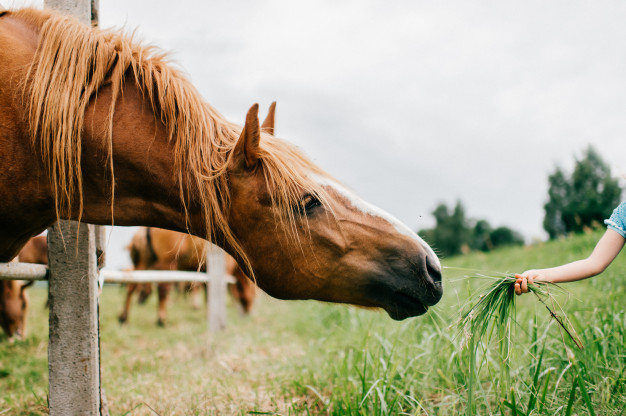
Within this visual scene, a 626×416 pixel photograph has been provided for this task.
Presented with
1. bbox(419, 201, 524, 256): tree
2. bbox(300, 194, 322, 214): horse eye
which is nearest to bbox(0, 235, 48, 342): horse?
bbox(300, 194, 322, 214): horse eye

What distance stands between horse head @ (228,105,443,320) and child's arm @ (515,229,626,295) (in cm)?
34

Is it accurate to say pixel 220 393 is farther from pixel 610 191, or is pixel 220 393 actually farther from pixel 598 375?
pixel 610 191

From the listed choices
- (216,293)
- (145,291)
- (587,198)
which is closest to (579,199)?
(587,198)

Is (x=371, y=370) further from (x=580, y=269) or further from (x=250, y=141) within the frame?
(x=250, y=141)

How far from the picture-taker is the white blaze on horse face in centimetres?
166

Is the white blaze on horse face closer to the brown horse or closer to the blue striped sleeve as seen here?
the brown horse

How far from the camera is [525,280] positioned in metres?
1.62

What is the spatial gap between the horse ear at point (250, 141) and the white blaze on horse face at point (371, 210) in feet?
0.91

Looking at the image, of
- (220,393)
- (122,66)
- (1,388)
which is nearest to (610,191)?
(220,393)

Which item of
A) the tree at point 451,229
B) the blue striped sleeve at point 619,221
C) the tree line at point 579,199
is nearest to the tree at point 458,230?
the tree at point 451,229

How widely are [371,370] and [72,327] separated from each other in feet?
4.83

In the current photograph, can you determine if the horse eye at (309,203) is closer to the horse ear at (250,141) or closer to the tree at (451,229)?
the horse ear at (250,141)

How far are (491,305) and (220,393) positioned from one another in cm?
158

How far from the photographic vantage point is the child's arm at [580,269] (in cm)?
164
